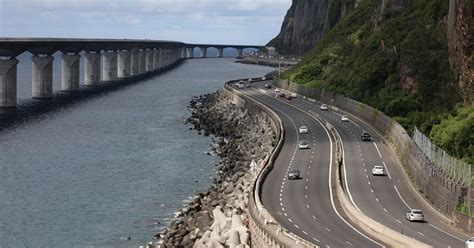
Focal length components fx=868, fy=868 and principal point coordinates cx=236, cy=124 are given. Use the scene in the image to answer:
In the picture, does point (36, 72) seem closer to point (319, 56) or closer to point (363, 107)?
point (319, 56)

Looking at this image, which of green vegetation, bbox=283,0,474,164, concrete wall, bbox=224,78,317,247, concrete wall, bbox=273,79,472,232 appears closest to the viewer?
concrete wall, bbox=224,78,317,247

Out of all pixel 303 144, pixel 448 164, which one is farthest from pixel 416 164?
pixel 303 144

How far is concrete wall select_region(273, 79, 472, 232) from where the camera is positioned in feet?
172

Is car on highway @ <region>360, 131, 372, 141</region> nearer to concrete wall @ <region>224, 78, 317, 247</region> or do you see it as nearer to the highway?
the highway

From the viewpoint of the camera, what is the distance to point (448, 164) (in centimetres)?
5734

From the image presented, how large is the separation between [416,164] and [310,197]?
33.5ft

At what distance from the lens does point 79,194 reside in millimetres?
76812

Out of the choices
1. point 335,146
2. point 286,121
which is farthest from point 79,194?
point 286,121

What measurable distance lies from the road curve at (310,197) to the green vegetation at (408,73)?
10.1 metres

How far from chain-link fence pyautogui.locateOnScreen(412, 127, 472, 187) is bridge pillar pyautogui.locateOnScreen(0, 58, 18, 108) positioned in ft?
328

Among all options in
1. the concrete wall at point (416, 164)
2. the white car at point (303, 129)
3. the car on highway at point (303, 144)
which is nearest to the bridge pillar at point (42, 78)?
the concrete wall at point (416, 164)

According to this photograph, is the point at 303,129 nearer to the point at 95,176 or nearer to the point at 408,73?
the point at 408,73

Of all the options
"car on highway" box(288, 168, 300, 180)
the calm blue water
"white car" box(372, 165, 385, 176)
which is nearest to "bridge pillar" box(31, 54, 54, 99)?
the calm blue water

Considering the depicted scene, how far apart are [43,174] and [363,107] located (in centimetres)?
4007
